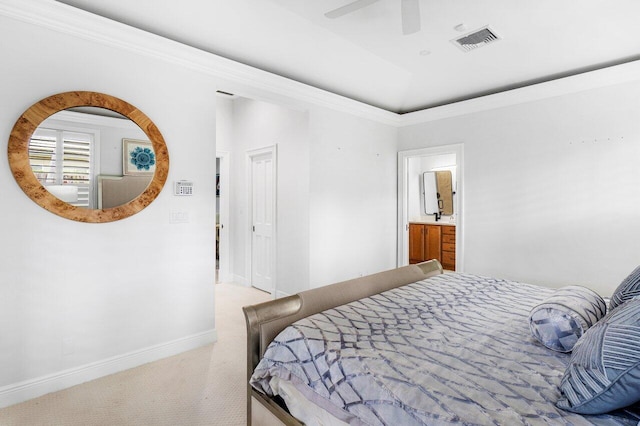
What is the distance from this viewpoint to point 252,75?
10.8ft

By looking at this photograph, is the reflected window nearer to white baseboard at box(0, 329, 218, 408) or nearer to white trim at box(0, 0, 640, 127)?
white trim at box(0, 0, 640, 127)

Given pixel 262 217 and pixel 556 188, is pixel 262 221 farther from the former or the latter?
pixel 556 188

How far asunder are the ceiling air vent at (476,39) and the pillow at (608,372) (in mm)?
2963

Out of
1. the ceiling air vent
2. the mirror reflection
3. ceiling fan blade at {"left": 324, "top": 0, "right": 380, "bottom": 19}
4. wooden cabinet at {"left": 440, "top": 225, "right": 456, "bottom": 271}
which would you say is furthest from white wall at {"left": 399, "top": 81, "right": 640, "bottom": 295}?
the mirror reflection

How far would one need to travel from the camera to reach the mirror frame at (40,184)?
84.4 inches

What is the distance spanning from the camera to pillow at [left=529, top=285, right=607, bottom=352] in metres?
1.41

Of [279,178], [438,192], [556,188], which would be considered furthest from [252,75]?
[438,192]

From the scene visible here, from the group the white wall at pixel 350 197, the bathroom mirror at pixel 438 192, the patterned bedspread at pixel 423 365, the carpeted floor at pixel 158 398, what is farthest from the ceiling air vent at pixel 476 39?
the carpeted floor at pixel 158 398

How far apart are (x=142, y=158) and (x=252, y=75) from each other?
1.37m

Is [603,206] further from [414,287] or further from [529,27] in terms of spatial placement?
[414,287]

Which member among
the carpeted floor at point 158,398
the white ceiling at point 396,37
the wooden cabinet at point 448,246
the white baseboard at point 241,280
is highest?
the white ceiling at point 396,37

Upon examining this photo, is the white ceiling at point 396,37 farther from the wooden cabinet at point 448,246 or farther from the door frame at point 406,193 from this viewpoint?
the wooden cabinet at point 448,246

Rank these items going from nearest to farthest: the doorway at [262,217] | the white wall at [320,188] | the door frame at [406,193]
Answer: the white wall at [320,188] < the door frame at [406,193] < the doorway at [262,217]

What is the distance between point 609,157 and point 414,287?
8.96ft
